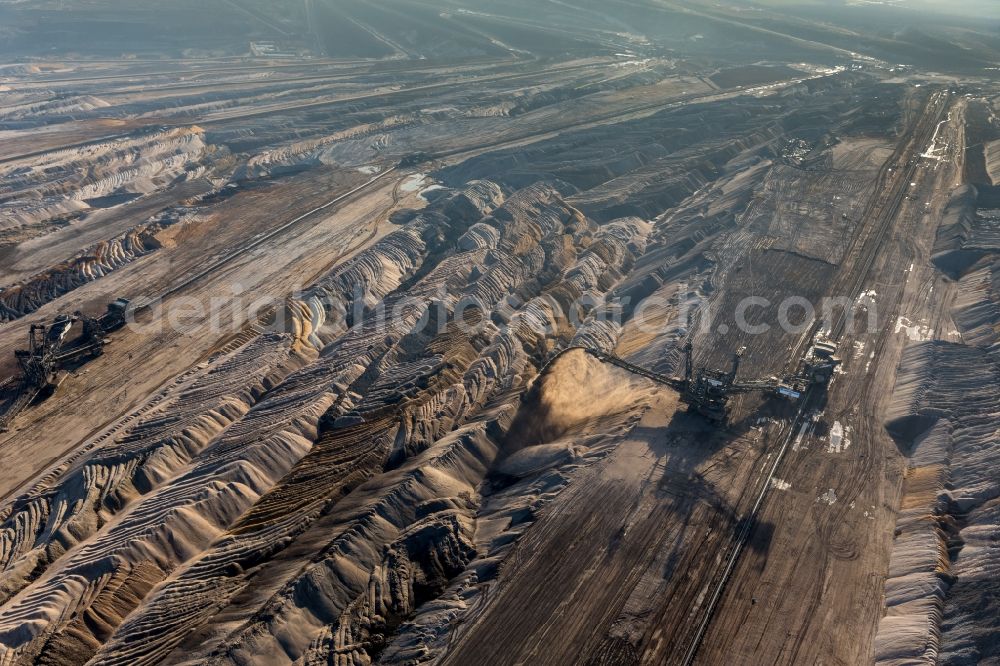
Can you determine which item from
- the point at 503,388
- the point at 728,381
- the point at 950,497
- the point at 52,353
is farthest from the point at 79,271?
the point at 950,497

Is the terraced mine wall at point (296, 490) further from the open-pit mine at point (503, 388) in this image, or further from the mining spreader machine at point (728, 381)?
the mining spreader machine at point (728, 381)

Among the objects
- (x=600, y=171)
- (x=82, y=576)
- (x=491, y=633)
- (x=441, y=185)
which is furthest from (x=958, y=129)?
(x=82, y=576)

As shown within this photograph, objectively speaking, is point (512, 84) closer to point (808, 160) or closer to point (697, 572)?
point (808, 160)

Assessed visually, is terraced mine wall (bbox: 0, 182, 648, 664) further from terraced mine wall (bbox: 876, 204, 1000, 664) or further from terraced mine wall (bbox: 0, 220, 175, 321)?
terraced mine wall (bbox: 0, 220, 175, 321)

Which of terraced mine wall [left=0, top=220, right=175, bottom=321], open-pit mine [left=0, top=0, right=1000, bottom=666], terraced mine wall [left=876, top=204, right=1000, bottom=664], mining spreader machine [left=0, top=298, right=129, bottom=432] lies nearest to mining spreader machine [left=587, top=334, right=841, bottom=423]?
open-pit mine [left=0, top=0, right=1000, bottom=666]

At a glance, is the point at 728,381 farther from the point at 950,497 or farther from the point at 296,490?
the point at 296,490

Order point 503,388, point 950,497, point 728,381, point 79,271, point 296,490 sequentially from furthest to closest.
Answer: point 79,271 < point 503,388 < point 728,381 < point 296,490 < point 950,497
